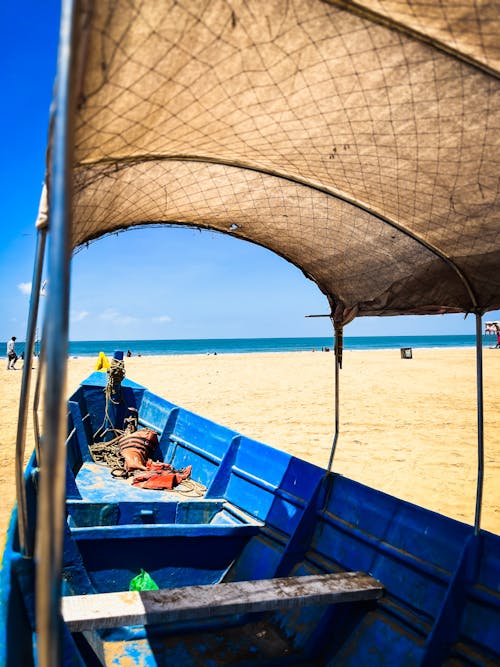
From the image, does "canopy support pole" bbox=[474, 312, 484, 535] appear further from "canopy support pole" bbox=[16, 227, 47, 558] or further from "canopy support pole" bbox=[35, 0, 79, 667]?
"canopy support pole" bbox=[35, 0, 79, 667]

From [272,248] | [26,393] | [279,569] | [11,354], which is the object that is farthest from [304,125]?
[11,354]

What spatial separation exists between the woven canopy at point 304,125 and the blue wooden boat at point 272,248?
0.04ft

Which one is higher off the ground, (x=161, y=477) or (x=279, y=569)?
(x=161, y=477)

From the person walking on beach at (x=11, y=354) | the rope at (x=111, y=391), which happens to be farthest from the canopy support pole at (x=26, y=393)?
the person walking on beach at (x=11, y=354)

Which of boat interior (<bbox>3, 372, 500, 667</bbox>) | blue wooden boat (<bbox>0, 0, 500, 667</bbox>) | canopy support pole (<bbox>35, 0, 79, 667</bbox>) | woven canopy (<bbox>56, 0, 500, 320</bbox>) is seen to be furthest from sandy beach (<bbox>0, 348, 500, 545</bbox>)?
canopy support pole (<bbox>35, 0, 79, 667</bbox>)

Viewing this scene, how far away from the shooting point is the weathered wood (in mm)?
2924

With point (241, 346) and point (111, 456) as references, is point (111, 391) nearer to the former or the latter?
point (111, 456)

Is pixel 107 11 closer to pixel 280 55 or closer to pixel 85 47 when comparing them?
pixel 85 47

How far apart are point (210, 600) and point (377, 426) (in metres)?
9.95

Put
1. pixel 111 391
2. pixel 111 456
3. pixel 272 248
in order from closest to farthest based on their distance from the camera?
pixel 272 248
pixel 111 456
pixel 111 391

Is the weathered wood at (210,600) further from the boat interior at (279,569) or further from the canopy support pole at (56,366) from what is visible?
the canopy support pole at (56,366)

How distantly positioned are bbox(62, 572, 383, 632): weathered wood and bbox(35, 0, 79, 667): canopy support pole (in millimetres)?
1961

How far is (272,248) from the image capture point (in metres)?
5.04

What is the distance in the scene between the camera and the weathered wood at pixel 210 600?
2.92 m
